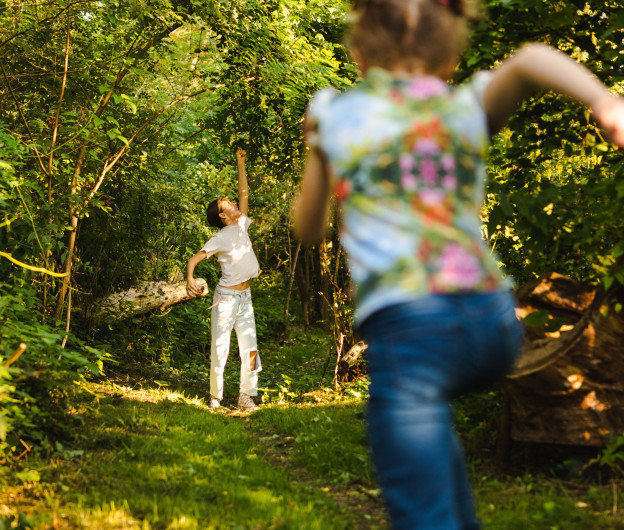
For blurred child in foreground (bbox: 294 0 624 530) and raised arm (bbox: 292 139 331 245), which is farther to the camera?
raised arm (bbox: 292 139 331 245)

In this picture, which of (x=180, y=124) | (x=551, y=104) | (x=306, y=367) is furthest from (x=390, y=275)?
(x=180, y=124)

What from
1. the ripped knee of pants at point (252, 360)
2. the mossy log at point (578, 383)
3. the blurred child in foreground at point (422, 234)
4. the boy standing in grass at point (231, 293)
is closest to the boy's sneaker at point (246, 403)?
the boy standing in grass at point (231, 293)

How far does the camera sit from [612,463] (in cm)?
339

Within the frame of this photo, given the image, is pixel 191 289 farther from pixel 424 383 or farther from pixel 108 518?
pixel 424 383

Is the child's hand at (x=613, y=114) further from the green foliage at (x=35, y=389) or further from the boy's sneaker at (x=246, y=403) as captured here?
the boy's sneaker at (x=246, y=403)

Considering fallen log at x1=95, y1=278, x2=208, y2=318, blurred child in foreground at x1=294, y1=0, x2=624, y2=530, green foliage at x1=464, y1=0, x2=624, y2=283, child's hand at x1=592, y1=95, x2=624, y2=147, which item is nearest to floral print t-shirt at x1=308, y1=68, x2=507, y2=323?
blurred child in foreground at x1=294, y1=0, x2=624, y2=530

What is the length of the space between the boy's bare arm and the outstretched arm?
5936 millimetres

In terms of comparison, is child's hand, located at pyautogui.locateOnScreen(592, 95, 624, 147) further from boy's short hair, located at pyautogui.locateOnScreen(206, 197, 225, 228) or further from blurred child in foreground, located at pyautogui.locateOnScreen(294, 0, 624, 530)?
boy's short hair, located at pyautogui.locateOnScreen(206, 197, 225, 228)

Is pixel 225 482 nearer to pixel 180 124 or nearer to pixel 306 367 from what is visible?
pixel 306 367

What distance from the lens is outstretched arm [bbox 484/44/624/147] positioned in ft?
5.08

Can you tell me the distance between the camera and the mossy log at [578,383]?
3527mm

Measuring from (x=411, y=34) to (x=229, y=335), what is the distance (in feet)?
19.9

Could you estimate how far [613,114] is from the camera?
5.03 feet

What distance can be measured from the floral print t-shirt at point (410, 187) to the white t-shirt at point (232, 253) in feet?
19.4
